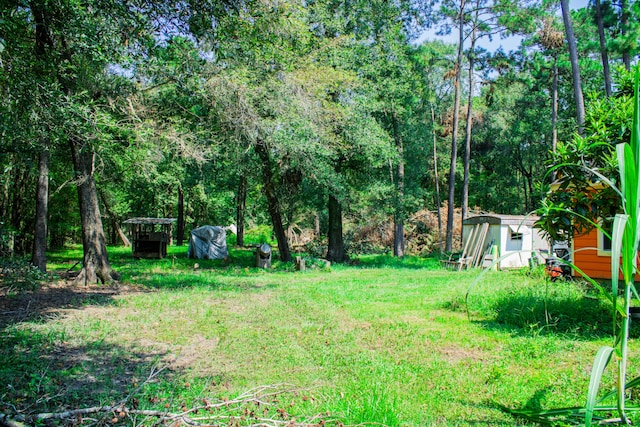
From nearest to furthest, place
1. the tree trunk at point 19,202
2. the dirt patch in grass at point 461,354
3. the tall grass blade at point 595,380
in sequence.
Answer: the tall grass blade at point 595,380 → the dirt patch in grass at point 461,354 → the tree trunk at point 19,202

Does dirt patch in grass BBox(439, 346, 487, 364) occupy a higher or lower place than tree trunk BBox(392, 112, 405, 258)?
lower

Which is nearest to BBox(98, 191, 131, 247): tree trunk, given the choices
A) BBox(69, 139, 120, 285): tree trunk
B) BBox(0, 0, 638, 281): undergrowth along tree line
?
BBox(0, 0, 638, 281): undergrowth along tree line

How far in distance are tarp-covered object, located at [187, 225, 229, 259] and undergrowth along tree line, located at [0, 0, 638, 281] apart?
8.32ft

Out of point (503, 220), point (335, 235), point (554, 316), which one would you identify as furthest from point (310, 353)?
point (335, 235)

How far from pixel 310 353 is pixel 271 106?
8.22m

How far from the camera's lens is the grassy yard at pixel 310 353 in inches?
149

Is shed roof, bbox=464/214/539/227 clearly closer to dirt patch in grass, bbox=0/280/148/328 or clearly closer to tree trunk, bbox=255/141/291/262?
tree trunk, bbox=255/141/291/262

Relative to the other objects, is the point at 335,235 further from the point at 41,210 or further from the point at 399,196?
the point at 41,210

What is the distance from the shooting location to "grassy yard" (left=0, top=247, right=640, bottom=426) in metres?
3.78

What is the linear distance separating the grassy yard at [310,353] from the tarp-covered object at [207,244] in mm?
11588

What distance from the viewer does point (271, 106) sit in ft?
40.3

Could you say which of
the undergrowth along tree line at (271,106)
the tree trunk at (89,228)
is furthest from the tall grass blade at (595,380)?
the tree trunk at (89,228)

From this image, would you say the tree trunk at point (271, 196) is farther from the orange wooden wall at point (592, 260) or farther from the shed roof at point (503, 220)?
the orange wooden wall at point (592, 260)

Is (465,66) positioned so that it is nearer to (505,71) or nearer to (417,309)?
(505,71)
